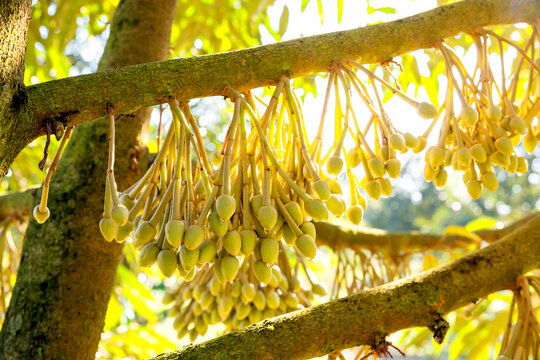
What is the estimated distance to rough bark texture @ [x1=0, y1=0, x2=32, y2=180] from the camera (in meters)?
1.00

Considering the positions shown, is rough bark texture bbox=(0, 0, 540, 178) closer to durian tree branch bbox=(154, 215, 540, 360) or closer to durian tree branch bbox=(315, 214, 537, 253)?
durian tree branch bbox=(154, 215, 540, 360)

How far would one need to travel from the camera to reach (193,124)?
125 centimetres

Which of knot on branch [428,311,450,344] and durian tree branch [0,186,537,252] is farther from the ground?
durian tree branch [0,186,537,252]

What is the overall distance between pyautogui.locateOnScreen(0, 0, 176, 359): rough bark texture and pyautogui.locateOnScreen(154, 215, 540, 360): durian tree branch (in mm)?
500

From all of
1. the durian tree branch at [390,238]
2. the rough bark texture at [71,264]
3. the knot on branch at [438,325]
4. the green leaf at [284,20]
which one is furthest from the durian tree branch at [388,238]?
the knot on branch at [438,325]

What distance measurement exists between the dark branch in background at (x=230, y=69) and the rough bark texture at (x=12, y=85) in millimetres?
26

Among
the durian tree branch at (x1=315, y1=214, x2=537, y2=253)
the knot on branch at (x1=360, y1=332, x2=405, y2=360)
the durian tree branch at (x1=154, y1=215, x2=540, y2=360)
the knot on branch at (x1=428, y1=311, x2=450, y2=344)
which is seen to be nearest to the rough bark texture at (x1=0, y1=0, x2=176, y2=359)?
the durian tree branch at (x1=154, y1=215, x2=540, y2=360)

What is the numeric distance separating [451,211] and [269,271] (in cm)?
3132

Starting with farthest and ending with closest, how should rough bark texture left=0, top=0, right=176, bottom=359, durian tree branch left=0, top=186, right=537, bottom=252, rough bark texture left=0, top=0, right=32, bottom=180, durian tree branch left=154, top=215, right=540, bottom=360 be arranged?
1. durian tree branch left=0, top=186, right=537, bottom=252
2. rough bark texture left=0, top=0, right=176, bottom=359
3. durian tree branch left=154, top=215, right=540, bottom=360
4. rough bark texture left=0, top=0, right=32, bottom=180

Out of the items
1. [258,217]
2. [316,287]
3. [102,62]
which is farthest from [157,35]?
[258,217]

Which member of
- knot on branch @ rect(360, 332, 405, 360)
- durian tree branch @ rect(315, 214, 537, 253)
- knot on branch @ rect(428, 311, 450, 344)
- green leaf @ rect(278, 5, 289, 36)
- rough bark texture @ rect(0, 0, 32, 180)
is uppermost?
green leaf @ rect(278, 5, 289, 36)

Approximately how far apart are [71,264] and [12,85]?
0.72 m

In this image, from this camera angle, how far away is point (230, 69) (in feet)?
3.92

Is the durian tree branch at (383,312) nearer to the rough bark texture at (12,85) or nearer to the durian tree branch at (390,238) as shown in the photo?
the rough bark texture at (12,85)
